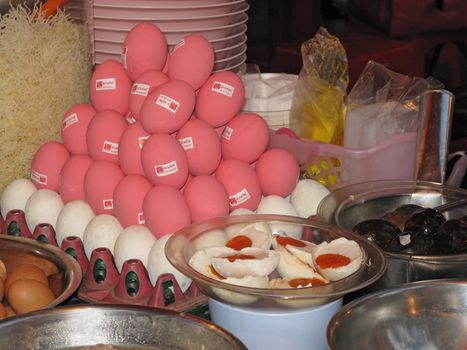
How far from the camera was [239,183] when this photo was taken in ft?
3.95

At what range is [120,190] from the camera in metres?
1.16

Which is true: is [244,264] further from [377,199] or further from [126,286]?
[377,199]

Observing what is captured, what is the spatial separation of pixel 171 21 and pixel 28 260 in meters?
0.61

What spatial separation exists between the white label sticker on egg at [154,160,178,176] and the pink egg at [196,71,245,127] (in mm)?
121

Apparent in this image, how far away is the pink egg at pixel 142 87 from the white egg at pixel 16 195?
0.70 feet

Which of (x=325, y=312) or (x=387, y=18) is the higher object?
(x=325, y=312)

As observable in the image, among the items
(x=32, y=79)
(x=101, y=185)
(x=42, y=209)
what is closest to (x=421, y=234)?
(x=101, y=185)

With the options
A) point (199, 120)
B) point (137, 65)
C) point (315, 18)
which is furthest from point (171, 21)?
point (315, 18)

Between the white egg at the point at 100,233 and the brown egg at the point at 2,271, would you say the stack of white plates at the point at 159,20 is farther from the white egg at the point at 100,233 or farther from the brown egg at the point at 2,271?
the brown egg at the point at 2,271

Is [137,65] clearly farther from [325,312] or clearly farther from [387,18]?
[387,18]

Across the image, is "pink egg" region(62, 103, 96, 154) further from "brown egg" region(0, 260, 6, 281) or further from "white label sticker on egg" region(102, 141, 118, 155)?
"brown egg" region(0, 260, 6, 281)

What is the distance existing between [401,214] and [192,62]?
390 mm

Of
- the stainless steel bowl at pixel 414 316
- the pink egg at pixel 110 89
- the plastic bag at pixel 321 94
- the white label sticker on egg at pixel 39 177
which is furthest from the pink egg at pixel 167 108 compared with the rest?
the stainless steel bowl at pixel 414 316

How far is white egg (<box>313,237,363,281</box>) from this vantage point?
929 millimetres
